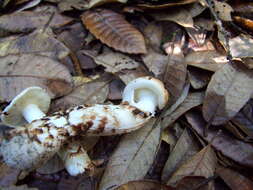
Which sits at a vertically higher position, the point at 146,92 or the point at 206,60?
the point at 206,60

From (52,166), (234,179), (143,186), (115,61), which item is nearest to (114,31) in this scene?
(115,61)

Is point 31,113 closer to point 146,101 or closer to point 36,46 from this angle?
point 36,46

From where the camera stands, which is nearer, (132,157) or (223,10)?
(132,157)

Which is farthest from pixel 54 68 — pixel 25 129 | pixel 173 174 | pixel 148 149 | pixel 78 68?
pixel 173 174

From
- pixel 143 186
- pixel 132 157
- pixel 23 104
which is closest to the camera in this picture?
pixel 143 186

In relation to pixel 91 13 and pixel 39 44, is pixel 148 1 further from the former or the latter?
pixel 39 44

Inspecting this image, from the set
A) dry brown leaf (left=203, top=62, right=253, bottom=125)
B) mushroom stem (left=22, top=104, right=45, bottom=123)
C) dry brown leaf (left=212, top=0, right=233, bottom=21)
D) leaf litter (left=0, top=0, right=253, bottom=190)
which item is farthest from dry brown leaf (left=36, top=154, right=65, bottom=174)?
dry brown leaf (left=212, top=0, right=233, bottom=21)

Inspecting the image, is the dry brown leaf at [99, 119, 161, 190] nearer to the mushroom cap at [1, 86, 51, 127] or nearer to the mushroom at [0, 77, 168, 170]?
the mushroom at [0, 77, 168, 170]
